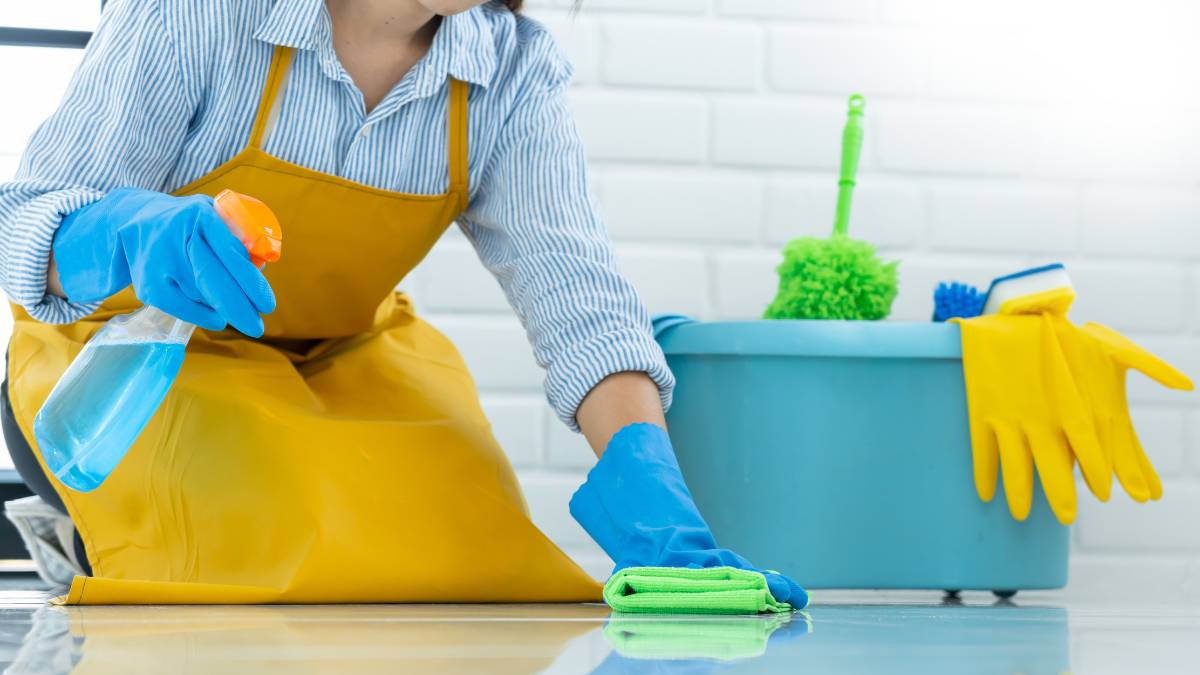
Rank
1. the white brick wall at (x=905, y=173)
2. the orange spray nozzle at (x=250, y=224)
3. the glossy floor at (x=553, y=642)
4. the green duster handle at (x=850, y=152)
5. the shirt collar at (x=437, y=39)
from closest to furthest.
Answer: the glossy floor at (x=553, y=642), the orange spray nozzle at (x=250, y=224), the shirt collar at (x=437, y=39), the green duster handle at (x=850, y=152), the white brick wall at (x=905, y=173)

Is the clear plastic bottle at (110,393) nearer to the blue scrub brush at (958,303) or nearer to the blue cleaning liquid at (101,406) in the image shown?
the blue cleaning liquid at (101,406)

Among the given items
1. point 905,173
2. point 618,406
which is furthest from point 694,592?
point 905,173

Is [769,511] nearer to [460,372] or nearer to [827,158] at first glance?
[460,372]

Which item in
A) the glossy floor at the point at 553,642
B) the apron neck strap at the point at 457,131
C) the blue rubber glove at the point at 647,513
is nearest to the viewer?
the glossy floor at the point at 553,642

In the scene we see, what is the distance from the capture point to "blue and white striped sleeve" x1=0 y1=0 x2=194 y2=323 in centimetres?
101

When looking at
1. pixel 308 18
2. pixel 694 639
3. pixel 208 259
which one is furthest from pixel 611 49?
pixel 694 639

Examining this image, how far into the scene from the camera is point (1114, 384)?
1400mm

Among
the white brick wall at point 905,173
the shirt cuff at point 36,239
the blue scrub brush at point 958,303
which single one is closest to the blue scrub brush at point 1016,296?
the blue scrub brush at point 958,303

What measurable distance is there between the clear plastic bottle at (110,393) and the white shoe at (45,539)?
0.89 ft

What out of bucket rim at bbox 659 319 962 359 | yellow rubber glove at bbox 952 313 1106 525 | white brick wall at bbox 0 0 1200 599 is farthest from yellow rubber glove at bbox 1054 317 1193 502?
white brick wall at bbox 0 0 1200 599

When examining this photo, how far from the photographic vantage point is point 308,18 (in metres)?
1.14

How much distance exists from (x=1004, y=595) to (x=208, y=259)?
103 cm

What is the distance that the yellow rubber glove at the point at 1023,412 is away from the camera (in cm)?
138

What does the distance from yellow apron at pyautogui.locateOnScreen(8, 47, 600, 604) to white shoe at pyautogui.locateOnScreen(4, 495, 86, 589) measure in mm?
202
